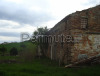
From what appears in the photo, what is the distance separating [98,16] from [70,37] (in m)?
3.85

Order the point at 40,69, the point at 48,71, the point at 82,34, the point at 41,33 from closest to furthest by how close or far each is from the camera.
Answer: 1. the point at 48,71
2. the point at 40,69
3. the point at 82,34
4. the point at 41,33

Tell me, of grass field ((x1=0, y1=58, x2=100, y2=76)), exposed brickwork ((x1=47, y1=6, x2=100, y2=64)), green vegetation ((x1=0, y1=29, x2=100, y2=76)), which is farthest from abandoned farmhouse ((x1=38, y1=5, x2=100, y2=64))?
grass field ((x1=0, y1=58, x2=100, y2=76))

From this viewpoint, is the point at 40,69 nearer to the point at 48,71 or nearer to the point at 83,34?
the point at 48,71

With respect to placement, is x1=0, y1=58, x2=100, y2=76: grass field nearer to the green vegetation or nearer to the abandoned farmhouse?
the green vegetation

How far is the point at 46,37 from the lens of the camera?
75.9 feet

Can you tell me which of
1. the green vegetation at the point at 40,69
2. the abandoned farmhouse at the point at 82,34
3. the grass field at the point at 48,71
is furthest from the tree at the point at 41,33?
the grass field at the point at 48,71

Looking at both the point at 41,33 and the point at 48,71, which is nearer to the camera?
the point at 48,71

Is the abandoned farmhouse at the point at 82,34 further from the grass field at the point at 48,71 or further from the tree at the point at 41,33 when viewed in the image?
the tree at the point at 41,33

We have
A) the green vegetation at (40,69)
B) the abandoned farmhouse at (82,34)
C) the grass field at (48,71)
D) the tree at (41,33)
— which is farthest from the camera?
the tree at (41,33)

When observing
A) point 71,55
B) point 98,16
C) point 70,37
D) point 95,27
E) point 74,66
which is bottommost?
point 74,66

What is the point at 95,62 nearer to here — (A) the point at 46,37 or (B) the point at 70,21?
(B) the point at 70,21

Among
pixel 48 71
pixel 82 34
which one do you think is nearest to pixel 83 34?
pixel 82 34

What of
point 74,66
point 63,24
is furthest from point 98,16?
point 74,66

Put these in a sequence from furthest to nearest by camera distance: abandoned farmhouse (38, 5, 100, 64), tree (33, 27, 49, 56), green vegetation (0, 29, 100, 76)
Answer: tree (33, 27, 49, 56) < abandoned farmhouse (38, 5, 100, 64) < green vegetation (0, 29, 100, 76)
